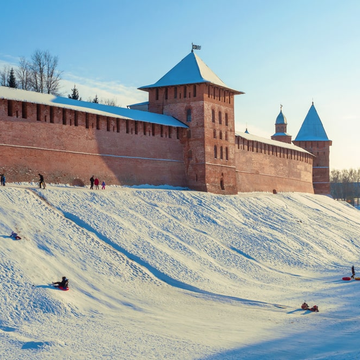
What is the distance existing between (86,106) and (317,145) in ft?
79.6

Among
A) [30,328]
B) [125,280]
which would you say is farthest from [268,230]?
[30,328]

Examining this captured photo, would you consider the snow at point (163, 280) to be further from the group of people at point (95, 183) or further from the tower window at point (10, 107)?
the tower window at point (10, 107)

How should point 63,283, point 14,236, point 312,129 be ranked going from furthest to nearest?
point 312,129
point 14,236
point 63,283

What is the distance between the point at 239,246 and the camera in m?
19.6

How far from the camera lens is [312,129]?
42.8 meters

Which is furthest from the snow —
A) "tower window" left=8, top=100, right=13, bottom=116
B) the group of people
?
"tower window" left=8, top=100, right=13, bottom=116

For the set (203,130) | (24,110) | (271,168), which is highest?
(24,110)

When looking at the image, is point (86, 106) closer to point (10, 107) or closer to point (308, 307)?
point (10, 107)

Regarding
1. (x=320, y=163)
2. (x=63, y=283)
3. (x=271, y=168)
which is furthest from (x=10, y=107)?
(x=320, y=163)

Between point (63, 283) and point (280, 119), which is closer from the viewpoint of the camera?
point (63, 283)

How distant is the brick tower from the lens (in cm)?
2489

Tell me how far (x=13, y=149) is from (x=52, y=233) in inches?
174

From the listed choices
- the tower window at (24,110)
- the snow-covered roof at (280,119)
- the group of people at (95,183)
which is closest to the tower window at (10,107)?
the tower window at (24,110)

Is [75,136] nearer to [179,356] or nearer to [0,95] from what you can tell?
[0,95]
